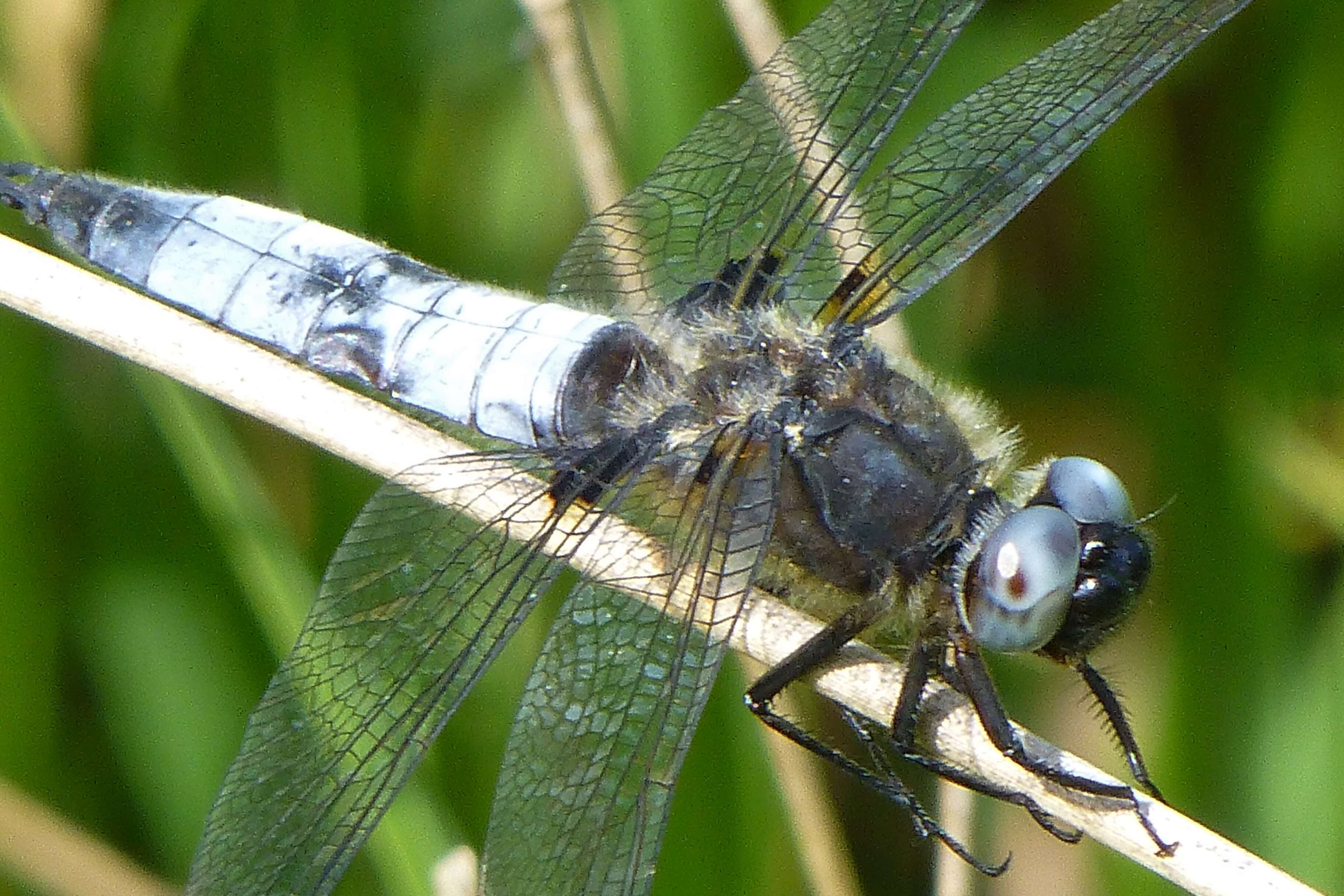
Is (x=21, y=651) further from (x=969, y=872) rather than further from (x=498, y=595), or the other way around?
(x=969, y=872)

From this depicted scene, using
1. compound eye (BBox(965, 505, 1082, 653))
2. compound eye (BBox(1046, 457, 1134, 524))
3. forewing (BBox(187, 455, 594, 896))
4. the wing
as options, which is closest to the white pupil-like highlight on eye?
compound eye (BBox(965, 505, 1082, 653))

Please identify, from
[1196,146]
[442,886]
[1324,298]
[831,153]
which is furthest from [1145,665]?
[442,886]

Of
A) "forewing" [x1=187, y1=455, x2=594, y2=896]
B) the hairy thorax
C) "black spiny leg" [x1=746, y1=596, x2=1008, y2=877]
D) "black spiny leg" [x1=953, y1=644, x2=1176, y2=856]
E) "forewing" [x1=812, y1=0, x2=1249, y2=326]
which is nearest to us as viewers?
"black spiny leg" [x1=953, y1=644, x2=1176, y2=856]

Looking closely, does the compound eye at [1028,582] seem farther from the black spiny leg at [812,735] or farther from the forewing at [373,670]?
the forewing at [373,670]

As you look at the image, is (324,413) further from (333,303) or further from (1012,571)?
(1012,571)

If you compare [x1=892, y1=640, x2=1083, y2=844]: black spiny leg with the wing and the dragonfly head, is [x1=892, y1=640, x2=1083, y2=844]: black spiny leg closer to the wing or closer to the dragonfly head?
the dragonfly head

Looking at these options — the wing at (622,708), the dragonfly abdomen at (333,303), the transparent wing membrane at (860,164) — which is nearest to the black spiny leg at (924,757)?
the wing at (622,708)
